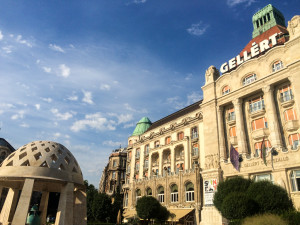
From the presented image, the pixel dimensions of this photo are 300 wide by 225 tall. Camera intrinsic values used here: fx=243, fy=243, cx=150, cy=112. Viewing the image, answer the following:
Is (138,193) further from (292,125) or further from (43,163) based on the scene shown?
(43,163)

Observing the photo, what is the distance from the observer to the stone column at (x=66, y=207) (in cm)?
1984

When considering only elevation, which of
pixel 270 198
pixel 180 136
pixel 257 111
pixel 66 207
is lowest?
pixel 66 207

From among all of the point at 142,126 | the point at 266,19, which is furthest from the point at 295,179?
the point at 142,126

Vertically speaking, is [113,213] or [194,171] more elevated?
[194,171]

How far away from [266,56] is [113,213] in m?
37.6

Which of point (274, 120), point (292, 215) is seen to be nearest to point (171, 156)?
point (274, 120)

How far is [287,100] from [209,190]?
17.2 m

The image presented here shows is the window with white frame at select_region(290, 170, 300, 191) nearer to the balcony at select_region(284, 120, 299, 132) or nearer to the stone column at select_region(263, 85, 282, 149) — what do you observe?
the stone column at select_region(263, 85, 282, 149)

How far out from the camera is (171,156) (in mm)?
51406

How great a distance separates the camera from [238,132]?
37.2m

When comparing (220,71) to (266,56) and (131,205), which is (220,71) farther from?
(131,205)

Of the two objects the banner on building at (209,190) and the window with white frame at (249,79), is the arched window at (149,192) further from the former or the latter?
the window with white frame at (249,79)

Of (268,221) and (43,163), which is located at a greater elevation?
(43,163)

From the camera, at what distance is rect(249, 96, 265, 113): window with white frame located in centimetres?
3662
